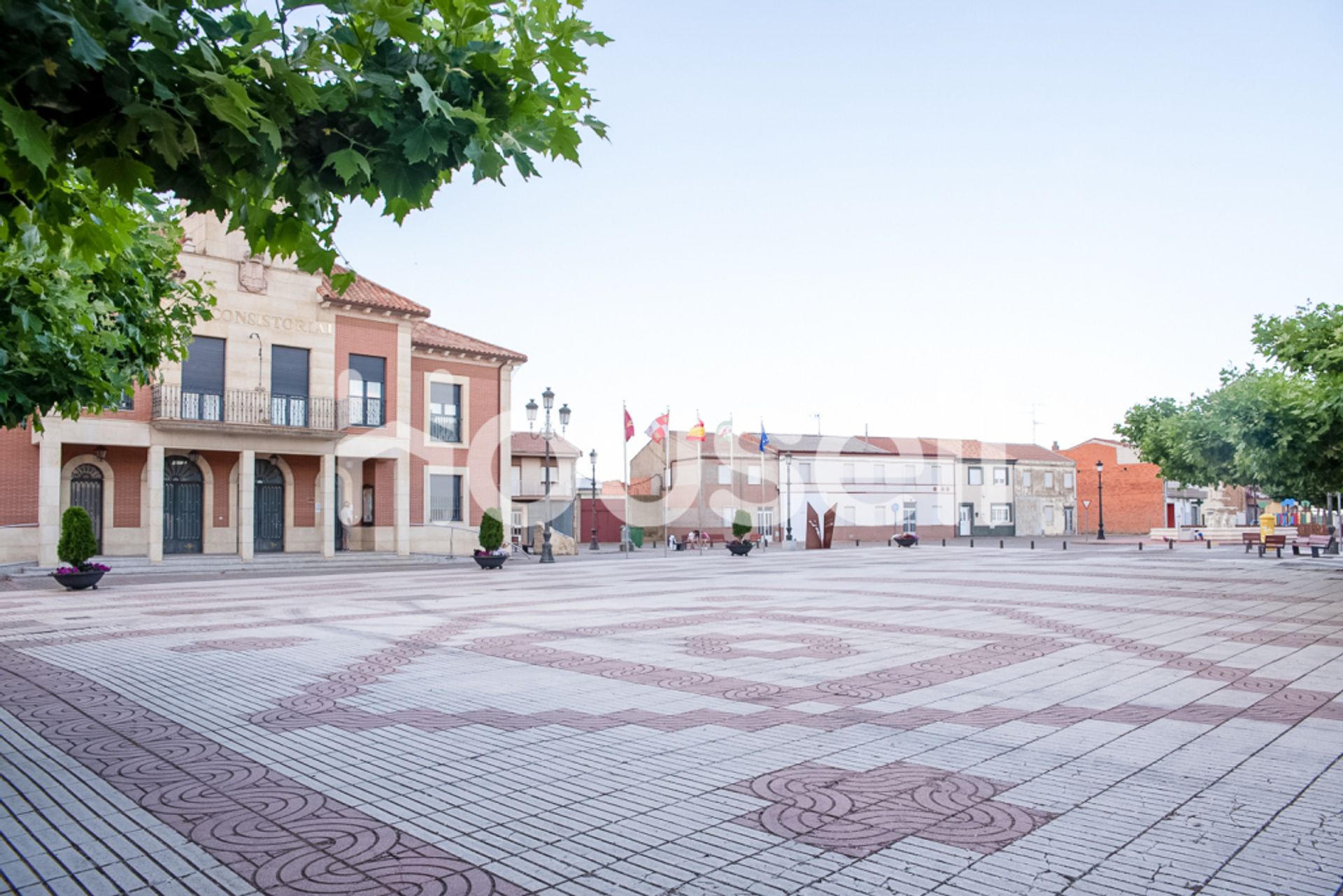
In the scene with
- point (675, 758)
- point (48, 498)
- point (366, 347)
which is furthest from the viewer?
point (366, 347)

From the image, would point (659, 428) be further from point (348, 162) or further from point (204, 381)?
point (348, 162)

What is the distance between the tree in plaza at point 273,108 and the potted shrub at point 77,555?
1784 cm

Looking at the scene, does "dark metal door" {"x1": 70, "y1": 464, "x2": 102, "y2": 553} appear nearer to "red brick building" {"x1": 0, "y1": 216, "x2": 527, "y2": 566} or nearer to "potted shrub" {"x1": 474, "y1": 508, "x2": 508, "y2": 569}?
"red brick building" {"x1": 0, "y1": 216, "x2": 527, "y2": 566}

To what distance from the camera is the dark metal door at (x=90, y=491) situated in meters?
25.8

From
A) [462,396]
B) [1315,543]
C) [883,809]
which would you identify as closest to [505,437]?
[462,396]

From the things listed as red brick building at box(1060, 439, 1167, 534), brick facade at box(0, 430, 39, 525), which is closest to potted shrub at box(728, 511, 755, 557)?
brick facade at box(0, 430, 39, 525)

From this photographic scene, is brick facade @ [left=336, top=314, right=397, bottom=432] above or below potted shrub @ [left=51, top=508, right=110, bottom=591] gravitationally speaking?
above

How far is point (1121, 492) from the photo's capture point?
71000mm

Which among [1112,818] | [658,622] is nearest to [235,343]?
[658,622]

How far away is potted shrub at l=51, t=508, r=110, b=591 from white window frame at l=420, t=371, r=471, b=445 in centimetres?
1379

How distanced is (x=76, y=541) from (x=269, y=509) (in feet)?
33.3

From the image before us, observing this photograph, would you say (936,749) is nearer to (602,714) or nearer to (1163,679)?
(602,714)

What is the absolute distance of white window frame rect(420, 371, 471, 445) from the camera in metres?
32.8

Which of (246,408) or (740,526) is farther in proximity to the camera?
(740,526)
